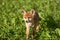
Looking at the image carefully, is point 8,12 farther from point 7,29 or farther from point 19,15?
point 7,29

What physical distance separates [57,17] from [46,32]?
1261mm

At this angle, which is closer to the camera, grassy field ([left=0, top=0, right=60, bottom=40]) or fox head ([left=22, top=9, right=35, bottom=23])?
fox head ([left=22, top=9, right=35, bottom=23])

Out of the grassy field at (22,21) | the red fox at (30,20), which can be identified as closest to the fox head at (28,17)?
the red fox at (30,20)

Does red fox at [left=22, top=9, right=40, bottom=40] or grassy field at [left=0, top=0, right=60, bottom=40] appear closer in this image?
red fox at [left=22, top=9, right=40, bottom=40]

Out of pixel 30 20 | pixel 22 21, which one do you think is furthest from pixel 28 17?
pixel 22 21

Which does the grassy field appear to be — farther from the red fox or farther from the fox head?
the fox head

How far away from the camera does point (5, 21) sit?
9906 mm

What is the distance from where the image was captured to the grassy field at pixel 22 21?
9.16m

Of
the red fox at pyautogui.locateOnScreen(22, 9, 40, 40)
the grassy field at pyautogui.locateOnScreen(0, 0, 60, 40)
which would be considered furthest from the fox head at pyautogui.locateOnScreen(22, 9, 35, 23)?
the grassy field at pyautogui.locateOnScreen(0, 0, 60, 40)

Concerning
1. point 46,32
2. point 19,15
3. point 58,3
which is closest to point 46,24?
point 46,32

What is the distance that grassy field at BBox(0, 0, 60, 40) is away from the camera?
30.1 ft

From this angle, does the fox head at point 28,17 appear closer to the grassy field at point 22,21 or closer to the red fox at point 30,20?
the red fox at point 30,20

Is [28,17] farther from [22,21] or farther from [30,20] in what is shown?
[22,21]

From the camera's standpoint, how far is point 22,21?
986 centimetres
